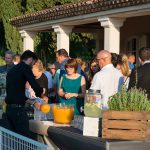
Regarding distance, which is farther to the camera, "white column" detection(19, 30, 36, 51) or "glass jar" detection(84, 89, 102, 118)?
"white column" detection(19, 30, 36, 51)

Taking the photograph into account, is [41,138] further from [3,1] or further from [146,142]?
[3,1]

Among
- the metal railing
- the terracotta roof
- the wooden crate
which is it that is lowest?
the metal railing

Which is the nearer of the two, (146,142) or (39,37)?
(146,142)

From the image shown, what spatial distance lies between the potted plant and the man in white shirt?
1.39 metres

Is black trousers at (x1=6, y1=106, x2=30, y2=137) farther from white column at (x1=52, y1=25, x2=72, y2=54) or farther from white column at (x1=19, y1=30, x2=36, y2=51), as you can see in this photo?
white column at (x1=19, y1=30, x2=36, y2=51)

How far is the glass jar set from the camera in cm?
429

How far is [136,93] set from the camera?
409 cm

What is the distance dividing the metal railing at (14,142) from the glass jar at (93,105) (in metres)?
0.65

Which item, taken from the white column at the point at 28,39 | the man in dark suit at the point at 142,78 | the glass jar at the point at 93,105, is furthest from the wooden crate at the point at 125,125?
the white column at the point at 28,39

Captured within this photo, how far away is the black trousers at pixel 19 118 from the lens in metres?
6.10

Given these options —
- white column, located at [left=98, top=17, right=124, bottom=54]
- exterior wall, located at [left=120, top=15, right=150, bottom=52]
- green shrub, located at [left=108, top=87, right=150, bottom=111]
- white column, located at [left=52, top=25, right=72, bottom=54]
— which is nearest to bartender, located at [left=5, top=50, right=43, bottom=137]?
green shrub, located at [left=108, top=87, right=150, bottom=111]

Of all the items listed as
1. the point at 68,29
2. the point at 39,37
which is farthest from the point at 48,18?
the point at 39,37

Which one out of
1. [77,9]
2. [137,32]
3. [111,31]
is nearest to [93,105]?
[111,31]

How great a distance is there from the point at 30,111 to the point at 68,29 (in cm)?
1019
